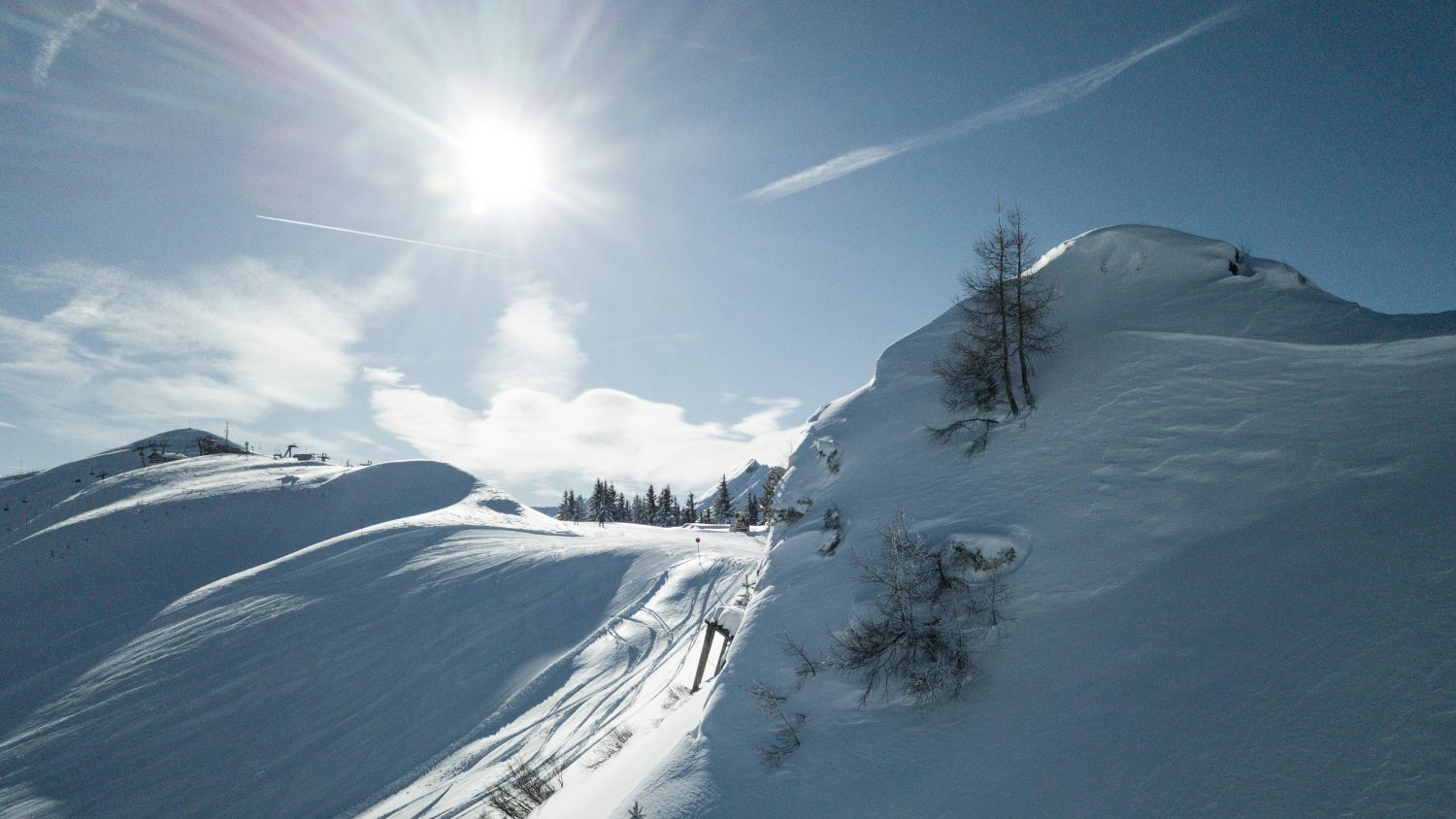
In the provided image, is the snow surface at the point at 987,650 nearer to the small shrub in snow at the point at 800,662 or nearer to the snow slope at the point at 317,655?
the snow slope at the point at 317,655

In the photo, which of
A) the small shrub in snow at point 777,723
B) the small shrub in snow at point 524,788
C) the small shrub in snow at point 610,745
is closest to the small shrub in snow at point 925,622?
the small shrub in snow at point 777,723

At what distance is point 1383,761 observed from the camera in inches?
207

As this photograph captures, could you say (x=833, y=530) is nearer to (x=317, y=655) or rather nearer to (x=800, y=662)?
(x=800, y=662)

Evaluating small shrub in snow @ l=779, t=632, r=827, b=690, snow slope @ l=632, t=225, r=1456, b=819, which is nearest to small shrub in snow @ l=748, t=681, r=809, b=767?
snow slope @ l=632, t=225, r=1456, b=819

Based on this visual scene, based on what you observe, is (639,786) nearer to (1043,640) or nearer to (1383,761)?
(1043,640)

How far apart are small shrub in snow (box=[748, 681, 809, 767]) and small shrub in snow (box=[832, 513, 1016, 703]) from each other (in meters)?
1.34

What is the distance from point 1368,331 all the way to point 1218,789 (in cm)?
1283

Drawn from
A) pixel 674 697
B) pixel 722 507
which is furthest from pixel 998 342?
pixel 722 507

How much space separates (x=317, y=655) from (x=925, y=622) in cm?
2516

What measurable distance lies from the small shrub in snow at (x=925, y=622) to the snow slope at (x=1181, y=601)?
1.03ft

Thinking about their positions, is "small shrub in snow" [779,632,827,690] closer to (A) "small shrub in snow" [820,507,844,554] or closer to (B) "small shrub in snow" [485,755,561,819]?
(A) "small shrub in snow" [820,507,844,554]

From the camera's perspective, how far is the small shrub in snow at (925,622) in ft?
28.4

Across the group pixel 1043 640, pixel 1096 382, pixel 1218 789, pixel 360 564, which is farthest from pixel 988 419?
pixel 360 564

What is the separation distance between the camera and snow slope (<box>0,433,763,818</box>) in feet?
57.5
